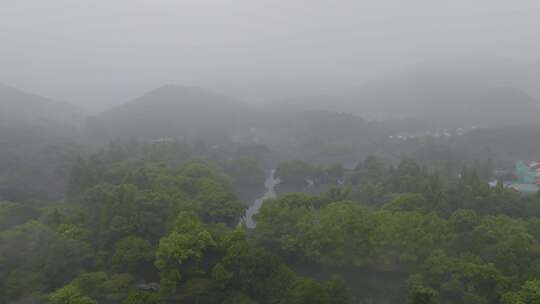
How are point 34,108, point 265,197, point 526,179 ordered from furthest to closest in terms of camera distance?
point 34,108
point 265,197
point 526,179

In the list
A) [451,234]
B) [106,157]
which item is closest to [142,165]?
[106,157]

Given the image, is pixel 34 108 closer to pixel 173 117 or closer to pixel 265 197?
pixel 173 117

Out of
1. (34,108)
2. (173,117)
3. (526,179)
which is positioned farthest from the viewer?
(34,108)

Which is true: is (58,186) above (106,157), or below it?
below

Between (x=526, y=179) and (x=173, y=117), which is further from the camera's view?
(x=173, y=117)

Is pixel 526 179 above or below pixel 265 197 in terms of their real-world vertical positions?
above

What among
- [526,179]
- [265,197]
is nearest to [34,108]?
[265,197]

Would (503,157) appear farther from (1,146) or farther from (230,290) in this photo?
(1,146)
